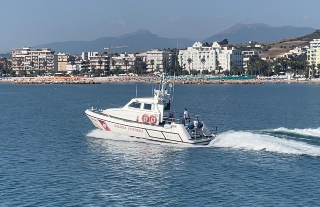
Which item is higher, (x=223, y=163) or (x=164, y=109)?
(x=164, y=109)

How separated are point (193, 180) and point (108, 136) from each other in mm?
13613

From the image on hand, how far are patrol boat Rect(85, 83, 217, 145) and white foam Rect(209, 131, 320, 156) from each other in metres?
1.14

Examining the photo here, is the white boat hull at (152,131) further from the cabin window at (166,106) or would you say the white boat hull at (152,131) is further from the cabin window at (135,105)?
the cabin window at (166,106)

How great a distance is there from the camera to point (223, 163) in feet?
107

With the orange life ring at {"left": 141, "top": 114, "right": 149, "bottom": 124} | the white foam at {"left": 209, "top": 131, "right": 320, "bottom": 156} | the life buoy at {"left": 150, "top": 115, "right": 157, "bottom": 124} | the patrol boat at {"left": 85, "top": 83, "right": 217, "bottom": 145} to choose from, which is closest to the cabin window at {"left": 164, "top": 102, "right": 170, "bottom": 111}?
the patrol boat at {"left": 85, "top": 83, "right": 217, "bottom": 145}

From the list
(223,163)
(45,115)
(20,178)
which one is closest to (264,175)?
(223,163)

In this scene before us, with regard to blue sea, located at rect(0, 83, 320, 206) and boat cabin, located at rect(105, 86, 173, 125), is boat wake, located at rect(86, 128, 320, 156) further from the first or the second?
boat cabin, located at rect(105, 86, 173, 125)

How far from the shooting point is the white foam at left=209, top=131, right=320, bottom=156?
34906mm

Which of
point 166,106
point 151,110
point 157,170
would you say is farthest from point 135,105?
point 157,170

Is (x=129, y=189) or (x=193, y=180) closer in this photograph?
(x=129, y=189)

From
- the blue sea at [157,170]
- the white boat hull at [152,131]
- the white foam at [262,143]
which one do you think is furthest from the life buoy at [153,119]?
the white foam at [262,143]

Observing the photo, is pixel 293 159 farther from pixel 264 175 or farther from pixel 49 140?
pixel 49 140

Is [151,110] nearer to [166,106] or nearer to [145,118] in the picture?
[145,118]

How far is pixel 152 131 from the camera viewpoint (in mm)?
39156
